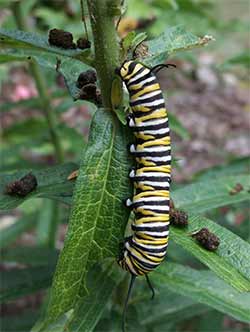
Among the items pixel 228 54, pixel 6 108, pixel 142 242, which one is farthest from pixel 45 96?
pixel 228 54

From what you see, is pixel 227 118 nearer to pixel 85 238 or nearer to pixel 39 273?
pixel 39 273

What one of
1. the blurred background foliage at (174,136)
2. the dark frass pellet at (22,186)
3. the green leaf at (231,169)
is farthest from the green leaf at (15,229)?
the dark frass pellet at (22,186)

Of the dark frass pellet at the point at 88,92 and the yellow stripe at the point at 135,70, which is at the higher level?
the yellow stripe at the point at 135,70

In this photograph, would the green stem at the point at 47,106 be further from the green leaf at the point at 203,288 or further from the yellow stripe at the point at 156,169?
the yellow stripe at the point at 156,169

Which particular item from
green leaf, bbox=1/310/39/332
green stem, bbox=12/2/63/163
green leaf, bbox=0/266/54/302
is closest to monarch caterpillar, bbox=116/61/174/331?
green leaf, bbox=0/266/54/302

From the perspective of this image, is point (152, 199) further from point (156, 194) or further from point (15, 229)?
point (15, 229)

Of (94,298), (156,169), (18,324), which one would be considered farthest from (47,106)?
(156,169)

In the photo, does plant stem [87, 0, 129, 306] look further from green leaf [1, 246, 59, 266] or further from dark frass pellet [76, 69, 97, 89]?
green leaf [1, 246, 59, 266]
